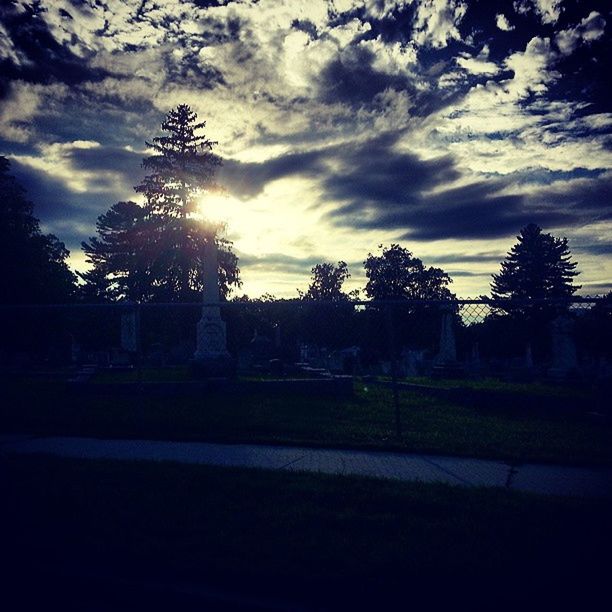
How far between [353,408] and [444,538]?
7443mm

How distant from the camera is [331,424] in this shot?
8078 millimetres

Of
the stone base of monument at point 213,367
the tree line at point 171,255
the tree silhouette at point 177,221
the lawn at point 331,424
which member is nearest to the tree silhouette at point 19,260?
the tree line at point 171,255

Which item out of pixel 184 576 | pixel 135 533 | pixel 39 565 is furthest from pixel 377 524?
pixel 39 565

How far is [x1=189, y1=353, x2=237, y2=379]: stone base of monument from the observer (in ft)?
58.9

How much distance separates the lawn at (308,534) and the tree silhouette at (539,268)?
215ft

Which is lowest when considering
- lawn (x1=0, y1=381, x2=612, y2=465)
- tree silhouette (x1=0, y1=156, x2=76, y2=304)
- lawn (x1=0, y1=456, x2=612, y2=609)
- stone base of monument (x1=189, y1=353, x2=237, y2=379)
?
lawn (x1=0, y1=381, x2=612, y2=465)

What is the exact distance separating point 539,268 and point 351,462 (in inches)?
2686

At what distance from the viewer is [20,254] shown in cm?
2659

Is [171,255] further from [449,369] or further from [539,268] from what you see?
[539,268]

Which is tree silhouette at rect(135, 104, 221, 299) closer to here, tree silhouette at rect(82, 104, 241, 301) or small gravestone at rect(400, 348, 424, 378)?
tree silhouette at rect(82, 104, 241, 301)

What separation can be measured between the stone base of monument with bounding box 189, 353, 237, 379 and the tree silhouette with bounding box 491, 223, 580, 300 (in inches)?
2147

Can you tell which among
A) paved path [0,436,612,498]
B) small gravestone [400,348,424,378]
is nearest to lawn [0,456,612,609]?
paved path [0,436,612,498]

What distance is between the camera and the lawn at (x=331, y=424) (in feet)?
20.5

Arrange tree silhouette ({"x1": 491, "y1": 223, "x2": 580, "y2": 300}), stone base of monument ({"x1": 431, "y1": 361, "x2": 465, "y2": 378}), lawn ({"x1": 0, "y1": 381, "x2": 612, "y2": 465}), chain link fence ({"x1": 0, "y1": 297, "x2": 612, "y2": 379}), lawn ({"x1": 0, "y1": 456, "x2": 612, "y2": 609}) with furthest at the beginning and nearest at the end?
tree silhouette ({"x1": 491, "y1": 223, "x2": 580, "y2": 300}) < stone base of monument ({"x1": 431, "y1": 361, "x2": 465, "y2": 378}) < chain link fence ({"x1": 0, "y1": 297, "x2": 612, "y2": 379}) < lawn ({"x1": 0, "y1": 381, "x2": 612, "y2": 465}) < lawn ({"x1": 0, "y1": 456, "x2": 612, "y2": 609})
